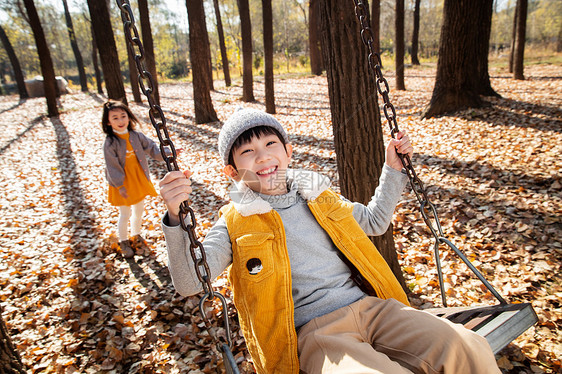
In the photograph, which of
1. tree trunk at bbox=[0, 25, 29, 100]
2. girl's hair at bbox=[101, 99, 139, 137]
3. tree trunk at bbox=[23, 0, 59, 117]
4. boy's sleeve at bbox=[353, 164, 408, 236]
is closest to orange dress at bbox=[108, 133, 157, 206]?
girl's hair at bbox=[101, 99, 139, 137]

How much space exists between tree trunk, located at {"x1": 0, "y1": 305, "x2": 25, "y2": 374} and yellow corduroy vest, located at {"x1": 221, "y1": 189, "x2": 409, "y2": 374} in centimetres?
144

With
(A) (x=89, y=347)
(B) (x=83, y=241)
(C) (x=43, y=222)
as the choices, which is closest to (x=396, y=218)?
(A) (x=89, y=347)

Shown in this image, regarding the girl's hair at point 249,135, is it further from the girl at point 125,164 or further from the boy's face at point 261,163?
the girl at point 125,164

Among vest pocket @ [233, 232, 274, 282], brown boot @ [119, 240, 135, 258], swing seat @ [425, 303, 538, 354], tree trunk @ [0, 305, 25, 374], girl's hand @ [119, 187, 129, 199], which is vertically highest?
vest pocket @ [233, 232, 274, 282]

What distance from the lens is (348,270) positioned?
185 centimetres

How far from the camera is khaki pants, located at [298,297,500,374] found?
4.55ft

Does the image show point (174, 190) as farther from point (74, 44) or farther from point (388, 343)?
point (74, 44)

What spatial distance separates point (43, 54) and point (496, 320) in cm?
1583

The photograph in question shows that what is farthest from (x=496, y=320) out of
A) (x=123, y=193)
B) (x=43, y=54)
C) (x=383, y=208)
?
(x=43, y=54)

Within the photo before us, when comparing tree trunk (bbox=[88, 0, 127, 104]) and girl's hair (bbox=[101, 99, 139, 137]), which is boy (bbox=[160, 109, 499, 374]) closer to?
girl's hair (bbox=[101, 99, 139, 137])

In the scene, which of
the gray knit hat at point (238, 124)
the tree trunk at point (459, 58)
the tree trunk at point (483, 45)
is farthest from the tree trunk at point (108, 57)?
the tree trunk at point (483, 45)

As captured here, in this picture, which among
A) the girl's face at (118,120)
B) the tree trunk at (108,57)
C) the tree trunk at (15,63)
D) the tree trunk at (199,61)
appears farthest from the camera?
the tree trunk at (15,63)

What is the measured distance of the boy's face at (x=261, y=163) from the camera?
5.91ft

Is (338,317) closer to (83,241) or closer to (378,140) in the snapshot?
(378,140)
